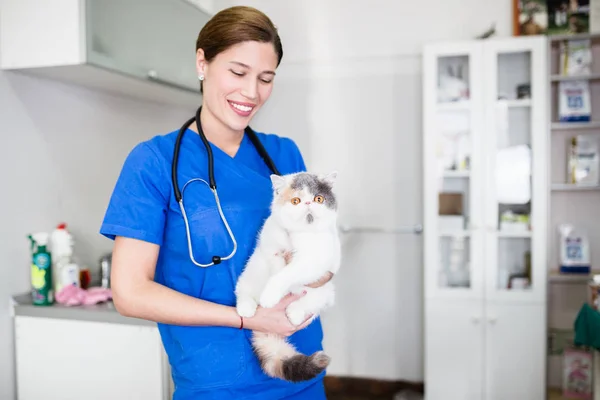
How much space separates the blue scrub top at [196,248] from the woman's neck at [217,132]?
5 centimetres

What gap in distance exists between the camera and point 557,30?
278 cm

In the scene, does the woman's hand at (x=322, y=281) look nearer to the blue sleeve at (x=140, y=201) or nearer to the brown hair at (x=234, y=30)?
the blue sleeve at (x=140, y=201)

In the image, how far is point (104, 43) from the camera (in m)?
1.91

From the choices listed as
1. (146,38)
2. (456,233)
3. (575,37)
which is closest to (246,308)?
(146,38)

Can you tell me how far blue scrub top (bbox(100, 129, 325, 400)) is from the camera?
3.48ft

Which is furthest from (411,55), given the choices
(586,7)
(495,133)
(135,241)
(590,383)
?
(135,241)

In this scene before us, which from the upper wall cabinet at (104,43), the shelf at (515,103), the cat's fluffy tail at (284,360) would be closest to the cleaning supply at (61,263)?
the upper wall cabinet at (104,43)

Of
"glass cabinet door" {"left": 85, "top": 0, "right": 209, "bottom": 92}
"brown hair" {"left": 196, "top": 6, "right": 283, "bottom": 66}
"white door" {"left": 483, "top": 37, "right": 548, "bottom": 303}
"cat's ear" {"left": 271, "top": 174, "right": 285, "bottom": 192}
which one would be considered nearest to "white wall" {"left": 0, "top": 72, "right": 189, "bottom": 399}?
"glass cabinet door" {"left": 85, "top": 0, "right": 209, "bottom": 92}

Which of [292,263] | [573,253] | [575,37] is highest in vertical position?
[575,37]

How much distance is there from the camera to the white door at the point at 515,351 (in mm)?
2682

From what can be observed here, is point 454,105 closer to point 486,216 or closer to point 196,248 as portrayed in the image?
point 486,216

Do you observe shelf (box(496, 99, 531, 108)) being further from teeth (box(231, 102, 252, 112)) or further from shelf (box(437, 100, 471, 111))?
teeth (box(231, 102, 252, 112))

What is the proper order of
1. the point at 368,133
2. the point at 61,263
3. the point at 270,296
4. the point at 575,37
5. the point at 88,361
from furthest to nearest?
the point at 368,133
the point at 575,37
the point at 61,263
the point at 88,361
the point at 270,296

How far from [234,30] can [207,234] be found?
426 millimetres
